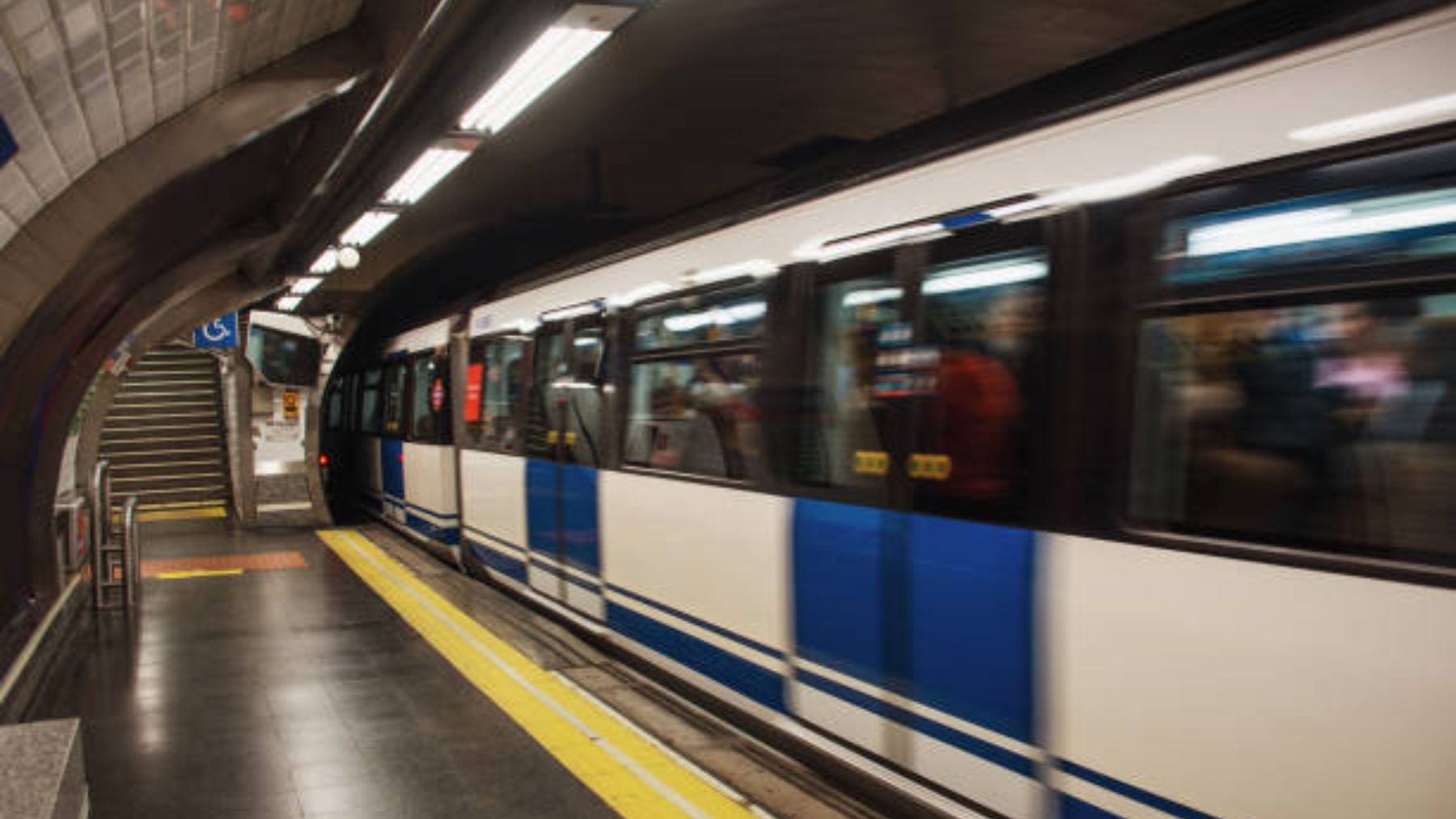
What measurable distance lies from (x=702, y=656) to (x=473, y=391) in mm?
4736

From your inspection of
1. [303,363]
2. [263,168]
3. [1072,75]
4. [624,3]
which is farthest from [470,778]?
[303,363]

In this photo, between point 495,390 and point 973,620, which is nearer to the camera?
point 973,620

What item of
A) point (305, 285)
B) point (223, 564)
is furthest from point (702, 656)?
point (305, 285)

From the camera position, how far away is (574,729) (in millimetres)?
5082

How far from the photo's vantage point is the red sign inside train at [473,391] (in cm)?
909

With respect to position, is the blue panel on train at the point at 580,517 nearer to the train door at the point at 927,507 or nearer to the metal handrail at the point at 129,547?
the train door at the point at 927,507

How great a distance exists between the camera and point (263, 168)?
7.92 metres

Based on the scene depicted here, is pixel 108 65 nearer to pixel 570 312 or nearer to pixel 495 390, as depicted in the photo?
pixel 570 312

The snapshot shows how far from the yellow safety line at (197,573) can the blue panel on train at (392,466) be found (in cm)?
222

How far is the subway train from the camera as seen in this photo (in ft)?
7.52

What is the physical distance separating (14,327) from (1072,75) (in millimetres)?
4483

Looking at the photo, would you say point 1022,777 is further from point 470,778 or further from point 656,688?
point 656,688

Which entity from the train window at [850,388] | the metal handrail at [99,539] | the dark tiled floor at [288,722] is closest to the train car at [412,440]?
the dark tiled floor at [288,722]

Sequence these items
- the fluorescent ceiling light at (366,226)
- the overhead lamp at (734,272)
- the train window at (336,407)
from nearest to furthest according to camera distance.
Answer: the overhead lamp at (734,272)
the fluorescent ceiling light at (366,226)
the train window at (336,407)
